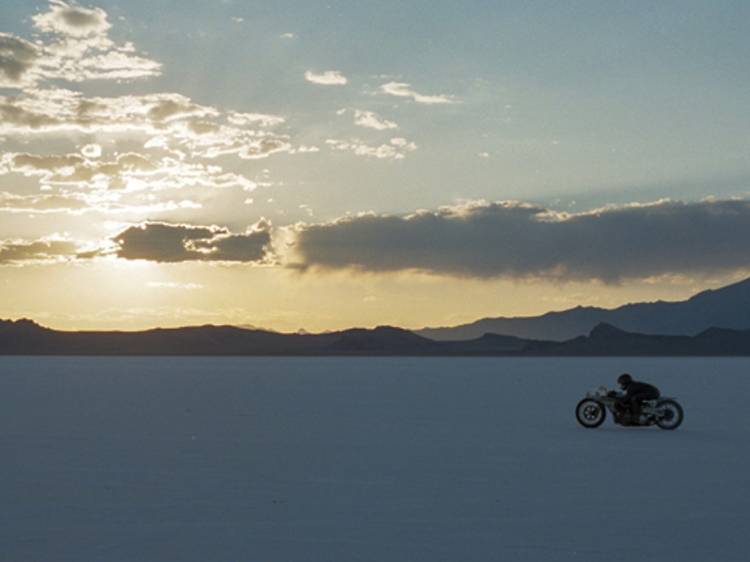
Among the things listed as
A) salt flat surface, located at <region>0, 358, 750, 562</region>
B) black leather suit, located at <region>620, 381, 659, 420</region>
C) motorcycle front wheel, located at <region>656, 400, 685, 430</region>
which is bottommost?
salt flat surface, located at <region>0, 358, 750, 562</region>

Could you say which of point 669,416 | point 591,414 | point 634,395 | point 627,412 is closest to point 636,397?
point 634,395

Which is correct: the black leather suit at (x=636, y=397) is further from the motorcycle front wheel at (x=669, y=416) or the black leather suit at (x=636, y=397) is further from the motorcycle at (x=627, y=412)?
the motorcycle front wheel at (x=669, y=416)

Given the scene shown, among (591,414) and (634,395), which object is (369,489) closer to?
(591,414)

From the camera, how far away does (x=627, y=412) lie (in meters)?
22.7

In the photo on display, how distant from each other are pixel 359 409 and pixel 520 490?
16.4 metres

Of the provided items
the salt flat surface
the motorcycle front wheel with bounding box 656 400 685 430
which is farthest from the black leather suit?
the salt flat surface

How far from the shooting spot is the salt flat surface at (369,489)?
9828 millimetres

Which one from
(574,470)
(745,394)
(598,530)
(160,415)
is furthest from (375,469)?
(745,394)

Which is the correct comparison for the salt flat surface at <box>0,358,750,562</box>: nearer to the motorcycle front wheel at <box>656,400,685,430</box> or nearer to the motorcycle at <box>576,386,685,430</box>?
the motorcycle at <box>576,386,685,430</box>

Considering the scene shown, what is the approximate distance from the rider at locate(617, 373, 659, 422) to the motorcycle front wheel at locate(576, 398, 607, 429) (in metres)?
0.55

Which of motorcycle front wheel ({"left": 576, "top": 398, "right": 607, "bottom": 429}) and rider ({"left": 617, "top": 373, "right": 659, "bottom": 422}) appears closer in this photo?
rider ({"left": 617, "top": 373, "right": 659, "bottom": 422})

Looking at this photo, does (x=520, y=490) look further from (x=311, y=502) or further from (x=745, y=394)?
(x=745, y=394)

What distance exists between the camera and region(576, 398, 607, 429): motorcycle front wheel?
22.9m

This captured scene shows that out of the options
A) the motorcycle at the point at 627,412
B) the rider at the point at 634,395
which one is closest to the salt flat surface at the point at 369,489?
the motorcycle at the point at 627,412
